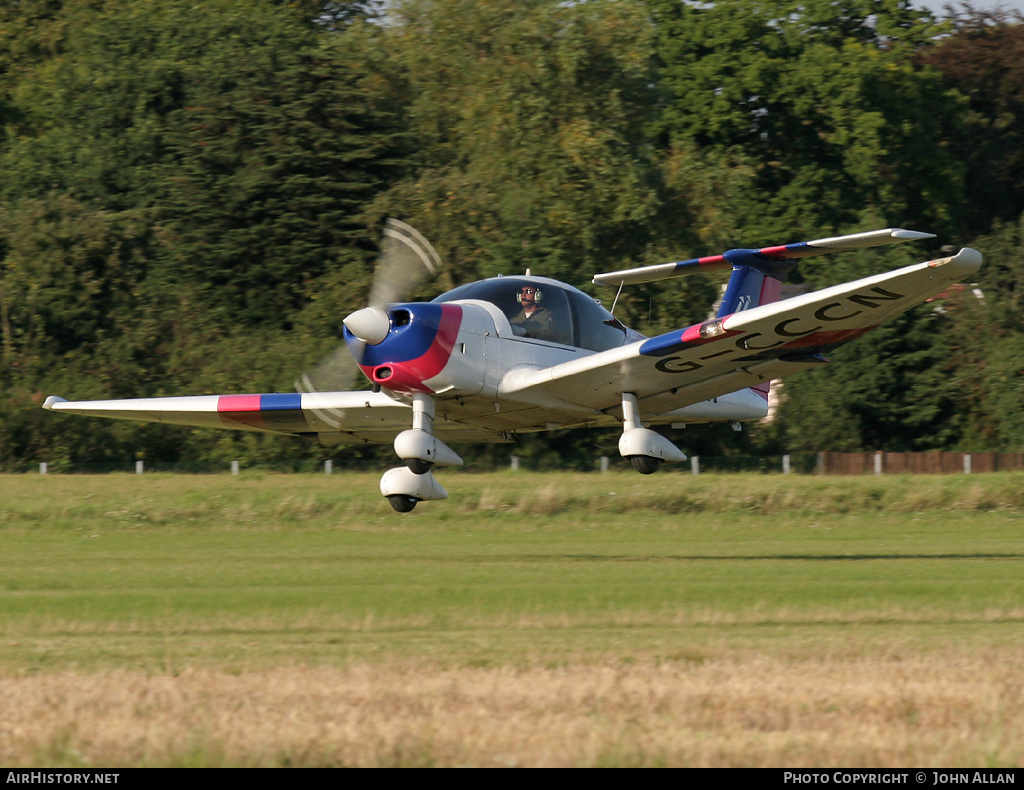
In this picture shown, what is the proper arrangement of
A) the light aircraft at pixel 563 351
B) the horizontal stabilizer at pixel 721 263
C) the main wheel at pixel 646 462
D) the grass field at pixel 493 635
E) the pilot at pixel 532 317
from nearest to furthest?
1. the grass field at pixel 493 635
2. the light aircraft at pixel 563 351
3. the main wheel at pixel 646 462
4. the pilot at pixel 532 317
5. the horizontal stabilizer at pixel 721 263

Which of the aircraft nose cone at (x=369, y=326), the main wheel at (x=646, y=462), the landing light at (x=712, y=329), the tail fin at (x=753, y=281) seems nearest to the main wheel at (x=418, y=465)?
the aircraft nose cone at (x=369, y=326)

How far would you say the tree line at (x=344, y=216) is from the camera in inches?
1423

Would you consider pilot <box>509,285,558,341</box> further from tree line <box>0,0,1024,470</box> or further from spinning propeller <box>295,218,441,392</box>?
tree line <box>0,0,1024,470</box>

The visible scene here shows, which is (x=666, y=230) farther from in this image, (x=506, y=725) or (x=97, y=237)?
(x=506, y=725)

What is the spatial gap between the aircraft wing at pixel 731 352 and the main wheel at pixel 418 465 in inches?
51.2

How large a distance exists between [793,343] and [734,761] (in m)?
9.19

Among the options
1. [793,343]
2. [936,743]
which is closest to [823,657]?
[936,743]

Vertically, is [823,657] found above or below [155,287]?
below

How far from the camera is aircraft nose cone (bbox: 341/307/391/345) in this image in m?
14.6

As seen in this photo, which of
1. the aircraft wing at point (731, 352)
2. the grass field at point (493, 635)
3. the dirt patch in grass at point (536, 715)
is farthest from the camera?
the aircraft wing at point (731, 352)

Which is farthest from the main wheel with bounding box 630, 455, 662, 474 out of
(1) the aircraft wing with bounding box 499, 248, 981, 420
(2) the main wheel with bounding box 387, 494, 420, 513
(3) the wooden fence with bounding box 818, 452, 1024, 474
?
(3) the wooden fence with bounding box 818, 452, 1024, 474

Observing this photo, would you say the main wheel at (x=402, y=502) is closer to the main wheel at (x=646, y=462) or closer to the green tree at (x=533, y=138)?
the main wheel at (x=646, y=462)

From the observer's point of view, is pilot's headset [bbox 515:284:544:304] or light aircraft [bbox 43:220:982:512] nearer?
light aircraft [bbox 43:220:982:512]

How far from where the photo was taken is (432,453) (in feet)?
48.0
